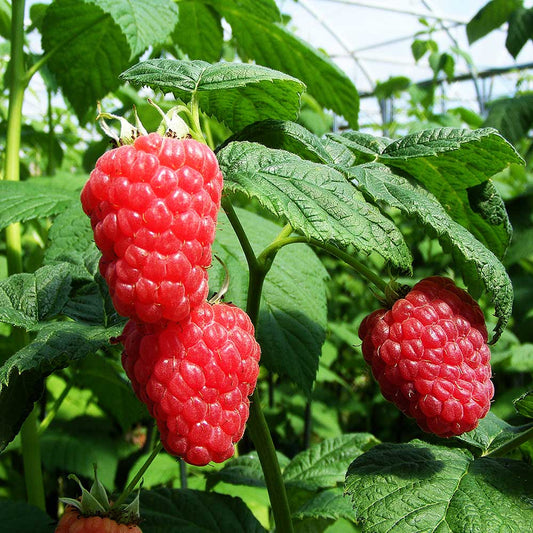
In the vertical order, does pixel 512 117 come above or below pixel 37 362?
below

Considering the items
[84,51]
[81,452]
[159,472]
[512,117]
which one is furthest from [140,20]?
[512,117]

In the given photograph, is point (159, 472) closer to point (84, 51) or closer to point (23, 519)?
point (23, 519)

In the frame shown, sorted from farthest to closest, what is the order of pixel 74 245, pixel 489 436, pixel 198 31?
pixel 198 31 < pixel 74 245 < pixel 489 436

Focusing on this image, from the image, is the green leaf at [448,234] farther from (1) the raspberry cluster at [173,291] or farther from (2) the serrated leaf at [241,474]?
(2) the serrated leaf at [241,474]

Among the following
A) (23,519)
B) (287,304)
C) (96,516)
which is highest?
(287,304)

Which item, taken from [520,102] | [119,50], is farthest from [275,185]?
[520,102]

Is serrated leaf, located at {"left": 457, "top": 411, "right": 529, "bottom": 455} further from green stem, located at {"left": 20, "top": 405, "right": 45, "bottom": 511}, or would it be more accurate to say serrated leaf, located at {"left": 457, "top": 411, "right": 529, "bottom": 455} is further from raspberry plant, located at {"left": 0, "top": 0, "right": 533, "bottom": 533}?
green stem, located at {"left": 20, "top": 405, "right": 45, "bottom": 511}

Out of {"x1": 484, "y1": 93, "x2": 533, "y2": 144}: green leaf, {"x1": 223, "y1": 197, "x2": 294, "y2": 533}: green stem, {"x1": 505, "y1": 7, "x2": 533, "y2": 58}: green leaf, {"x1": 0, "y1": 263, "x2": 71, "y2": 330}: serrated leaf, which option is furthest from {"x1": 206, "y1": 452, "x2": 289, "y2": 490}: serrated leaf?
{"x1": 505, "y1": 7, "x2": 533, "y2": 58}: green leaf
